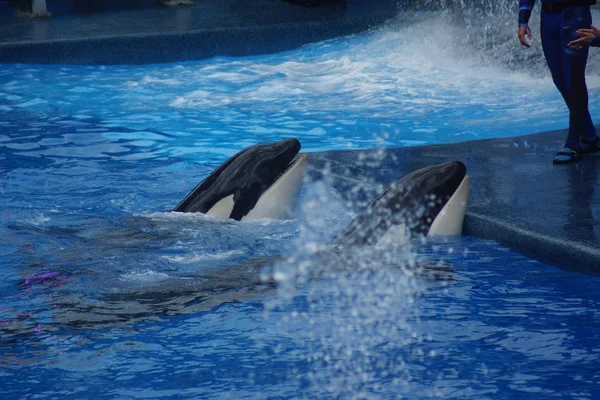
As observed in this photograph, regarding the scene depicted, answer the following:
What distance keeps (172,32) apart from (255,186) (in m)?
8.71

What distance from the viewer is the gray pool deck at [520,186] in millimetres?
4273

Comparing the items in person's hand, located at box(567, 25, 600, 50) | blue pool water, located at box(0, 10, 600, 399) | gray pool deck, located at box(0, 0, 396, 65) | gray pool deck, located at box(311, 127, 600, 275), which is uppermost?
person's hand, located at box(567, 25, 600, 50)

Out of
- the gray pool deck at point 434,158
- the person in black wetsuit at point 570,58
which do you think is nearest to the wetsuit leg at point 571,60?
the person in black wetsuit at point 570,58

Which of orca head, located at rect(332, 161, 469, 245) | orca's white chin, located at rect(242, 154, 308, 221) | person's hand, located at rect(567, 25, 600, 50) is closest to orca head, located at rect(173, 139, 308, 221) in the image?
orca's white chin, located at rect(242, 154, 308, 221)

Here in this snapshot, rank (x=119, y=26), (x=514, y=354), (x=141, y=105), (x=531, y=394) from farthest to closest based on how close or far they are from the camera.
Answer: (x=119, y=26) → (x=141, y=105) → (x=514, y=354) → (x=531, y=394)

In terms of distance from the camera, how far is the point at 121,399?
3031mm

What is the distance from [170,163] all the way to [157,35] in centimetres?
564

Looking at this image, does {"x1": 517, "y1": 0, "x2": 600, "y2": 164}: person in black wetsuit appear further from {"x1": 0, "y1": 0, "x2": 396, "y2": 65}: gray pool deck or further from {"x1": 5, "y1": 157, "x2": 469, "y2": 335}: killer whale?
{"x1": 0, "y1": 0, "x2": 396, "y2": 65}: gray pool deck

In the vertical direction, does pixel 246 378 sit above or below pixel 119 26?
below

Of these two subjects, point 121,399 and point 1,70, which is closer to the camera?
point 121,399

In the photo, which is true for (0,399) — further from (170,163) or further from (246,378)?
(170,163)

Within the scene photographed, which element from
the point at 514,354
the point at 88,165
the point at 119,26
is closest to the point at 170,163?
the point at 88,165

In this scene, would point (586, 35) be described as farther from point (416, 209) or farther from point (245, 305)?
point (245, 305)

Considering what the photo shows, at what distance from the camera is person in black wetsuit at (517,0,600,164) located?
557cm
